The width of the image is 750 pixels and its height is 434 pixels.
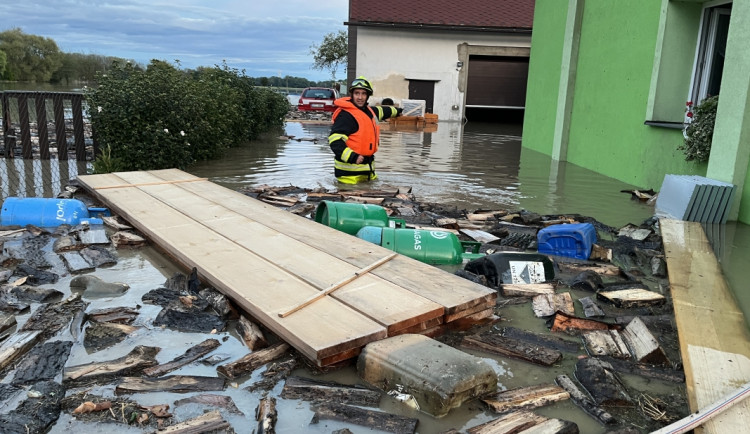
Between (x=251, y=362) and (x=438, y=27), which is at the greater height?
(x=438, y=27)

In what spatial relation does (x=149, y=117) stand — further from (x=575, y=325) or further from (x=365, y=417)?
(x=365, y=417)

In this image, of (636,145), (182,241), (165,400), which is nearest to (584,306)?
(165,400)

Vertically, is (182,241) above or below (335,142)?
below

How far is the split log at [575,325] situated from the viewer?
4.00m

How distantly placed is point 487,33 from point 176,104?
69.3 feet

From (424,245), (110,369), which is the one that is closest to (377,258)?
(424,245)

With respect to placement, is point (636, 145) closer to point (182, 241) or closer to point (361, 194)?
point (361, 194)

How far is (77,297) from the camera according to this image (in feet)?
14.0

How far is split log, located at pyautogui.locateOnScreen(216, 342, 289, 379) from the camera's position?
3.31m

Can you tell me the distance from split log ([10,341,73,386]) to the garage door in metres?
28.2

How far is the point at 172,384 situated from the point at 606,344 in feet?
8.65

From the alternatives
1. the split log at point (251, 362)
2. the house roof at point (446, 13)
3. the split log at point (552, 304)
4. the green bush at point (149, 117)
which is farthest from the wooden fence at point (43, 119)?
the house roof at point (446, 13)

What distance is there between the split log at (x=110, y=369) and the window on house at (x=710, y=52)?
9.05 metres

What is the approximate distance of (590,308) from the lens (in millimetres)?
4309
